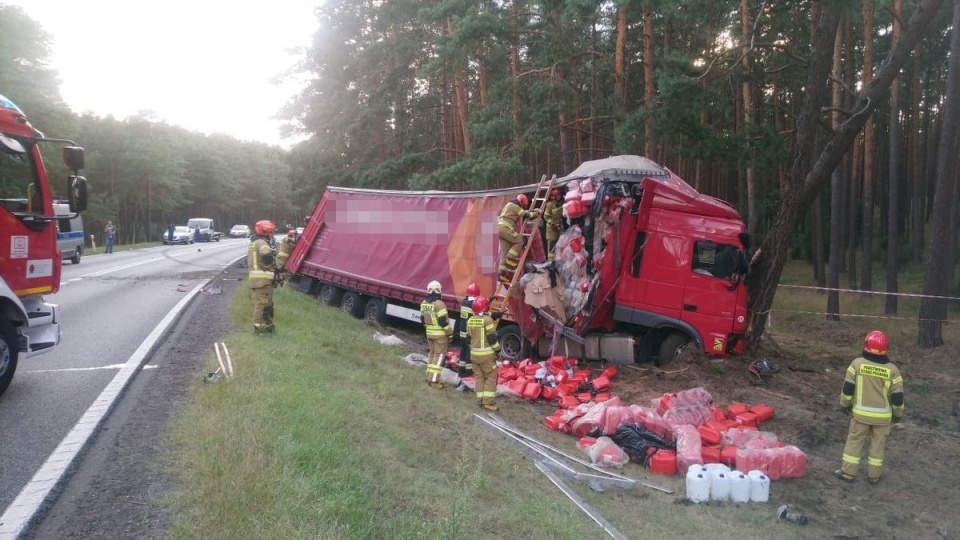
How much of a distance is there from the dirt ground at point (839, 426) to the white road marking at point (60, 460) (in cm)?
450

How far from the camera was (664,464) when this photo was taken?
7285 millimetres

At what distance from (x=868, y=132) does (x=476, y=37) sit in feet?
32.9

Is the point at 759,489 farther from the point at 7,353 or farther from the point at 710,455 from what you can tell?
the point at 7,353

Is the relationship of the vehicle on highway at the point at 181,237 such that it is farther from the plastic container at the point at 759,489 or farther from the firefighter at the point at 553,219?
the plastic container at the point at 759,489

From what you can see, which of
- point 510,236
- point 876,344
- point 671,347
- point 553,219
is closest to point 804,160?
point 671,347

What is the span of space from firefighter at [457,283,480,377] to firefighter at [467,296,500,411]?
9.3 inches

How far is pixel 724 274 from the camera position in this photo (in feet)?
34.4

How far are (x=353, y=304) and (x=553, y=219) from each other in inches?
227

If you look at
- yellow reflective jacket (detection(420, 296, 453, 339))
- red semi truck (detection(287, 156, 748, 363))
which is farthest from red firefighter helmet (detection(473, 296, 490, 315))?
red semi truck (detection(287, 156, 748, 363))

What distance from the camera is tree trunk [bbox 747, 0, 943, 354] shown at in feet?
34.4

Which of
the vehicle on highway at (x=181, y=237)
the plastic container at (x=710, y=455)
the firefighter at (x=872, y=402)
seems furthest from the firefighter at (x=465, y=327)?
the vehicle on highway at (x=181, y=237)

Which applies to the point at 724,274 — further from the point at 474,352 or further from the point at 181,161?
the point at 181,161

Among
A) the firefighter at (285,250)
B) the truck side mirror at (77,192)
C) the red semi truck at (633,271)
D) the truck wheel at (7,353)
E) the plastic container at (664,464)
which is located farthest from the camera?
the firefighter at (285,250)

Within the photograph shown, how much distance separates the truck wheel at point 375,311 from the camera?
14.5m
